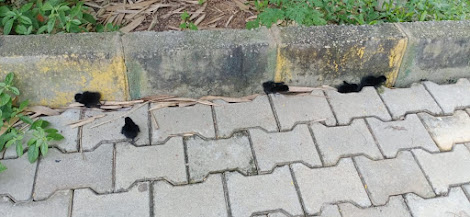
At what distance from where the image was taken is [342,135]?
2607 millimetres

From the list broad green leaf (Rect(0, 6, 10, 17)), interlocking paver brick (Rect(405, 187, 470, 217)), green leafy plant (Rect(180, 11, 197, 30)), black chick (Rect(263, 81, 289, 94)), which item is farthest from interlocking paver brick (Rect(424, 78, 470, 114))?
broad green leaf (Rect(0, 6, 10, 17))

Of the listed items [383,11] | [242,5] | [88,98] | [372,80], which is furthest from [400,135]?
[88,98]

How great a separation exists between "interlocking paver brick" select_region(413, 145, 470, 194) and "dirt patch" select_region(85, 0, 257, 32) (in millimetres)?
1455

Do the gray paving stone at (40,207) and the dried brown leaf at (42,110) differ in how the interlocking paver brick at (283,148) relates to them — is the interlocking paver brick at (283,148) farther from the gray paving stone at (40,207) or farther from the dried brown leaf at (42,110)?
the dried brown leaf at (42,110)

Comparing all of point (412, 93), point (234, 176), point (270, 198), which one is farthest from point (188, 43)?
point (412, 93)

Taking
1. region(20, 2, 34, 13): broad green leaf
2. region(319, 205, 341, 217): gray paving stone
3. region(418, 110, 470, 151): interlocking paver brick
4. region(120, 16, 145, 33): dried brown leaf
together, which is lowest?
region(319, 205, 341, 217): gray paving stone

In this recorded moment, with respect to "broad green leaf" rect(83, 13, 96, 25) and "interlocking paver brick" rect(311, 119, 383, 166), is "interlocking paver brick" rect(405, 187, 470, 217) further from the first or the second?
"broad green leaf" rect(83, 13, 96, 25)

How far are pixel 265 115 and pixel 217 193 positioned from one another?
622 mm

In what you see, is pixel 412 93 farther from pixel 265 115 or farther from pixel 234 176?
pixel 234 176

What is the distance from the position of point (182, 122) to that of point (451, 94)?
5.75 feet

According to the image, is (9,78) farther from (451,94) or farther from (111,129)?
(451,94)

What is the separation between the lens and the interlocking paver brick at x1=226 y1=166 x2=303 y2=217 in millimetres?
2242

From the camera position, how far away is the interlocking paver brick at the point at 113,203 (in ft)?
7.17

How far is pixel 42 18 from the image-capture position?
9.11 feet
